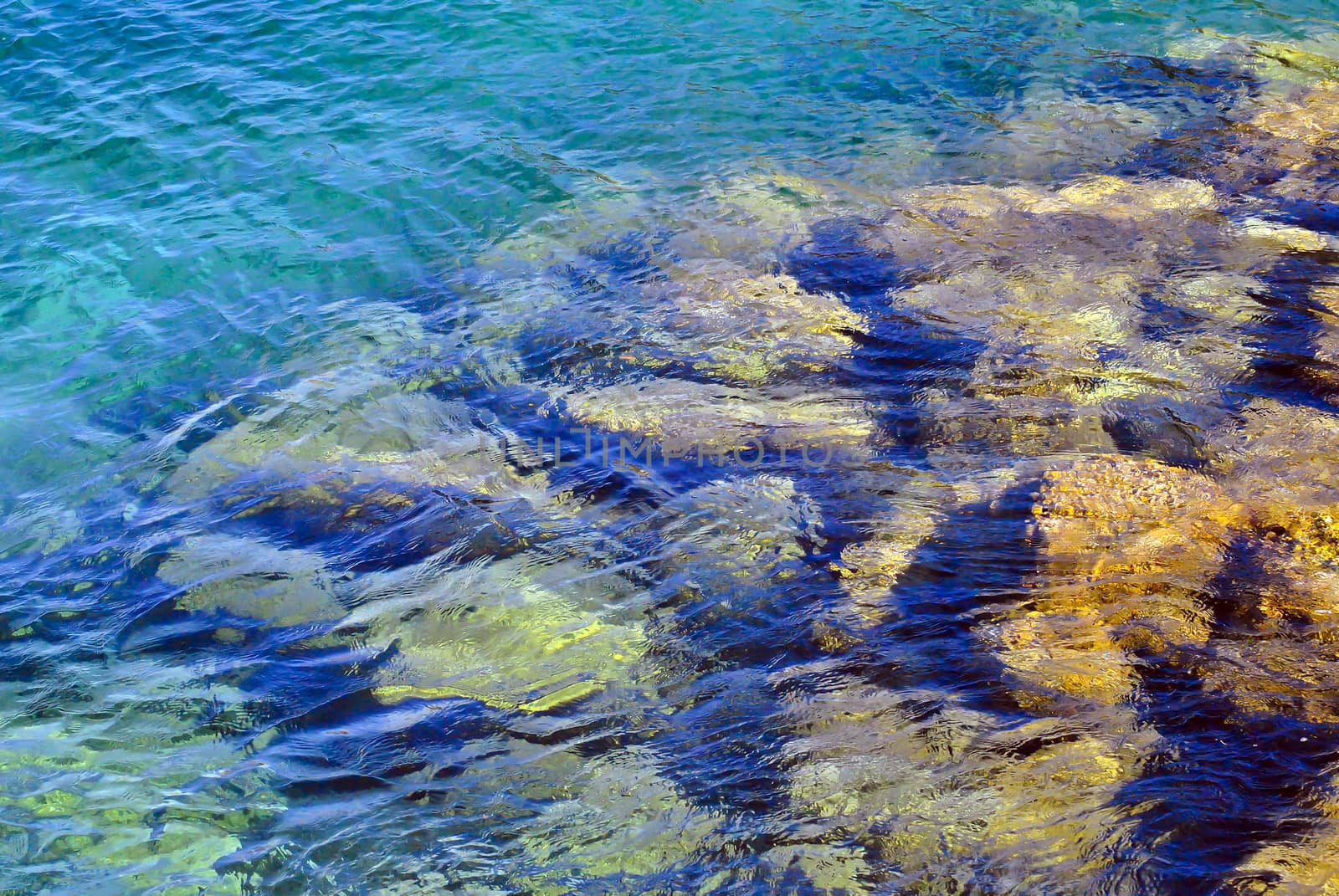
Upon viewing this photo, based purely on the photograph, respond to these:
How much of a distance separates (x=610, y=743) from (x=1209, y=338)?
438 cm

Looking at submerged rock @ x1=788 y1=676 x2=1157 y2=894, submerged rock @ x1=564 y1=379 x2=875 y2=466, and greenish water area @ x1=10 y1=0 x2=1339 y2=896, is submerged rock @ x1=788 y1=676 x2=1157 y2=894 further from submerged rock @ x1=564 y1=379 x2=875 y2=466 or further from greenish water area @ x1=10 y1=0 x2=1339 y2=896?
submerged rock @ x1=564 y1=379 x2=875 y2=466

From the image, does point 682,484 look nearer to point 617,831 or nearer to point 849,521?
point 849,521

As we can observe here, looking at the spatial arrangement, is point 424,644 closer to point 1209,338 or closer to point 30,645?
point 30,645

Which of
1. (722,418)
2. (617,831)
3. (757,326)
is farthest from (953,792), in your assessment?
(757,326)

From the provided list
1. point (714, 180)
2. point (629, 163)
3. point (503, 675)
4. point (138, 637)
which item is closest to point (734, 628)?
point (503, 675)

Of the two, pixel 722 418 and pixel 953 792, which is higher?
pixel 722 418

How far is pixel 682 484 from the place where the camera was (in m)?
5.05

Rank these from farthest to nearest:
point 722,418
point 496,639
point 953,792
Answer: point 722,418
point 496,639
point 953,792

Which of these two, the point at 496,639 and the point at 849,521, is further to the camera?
the point at 849,521

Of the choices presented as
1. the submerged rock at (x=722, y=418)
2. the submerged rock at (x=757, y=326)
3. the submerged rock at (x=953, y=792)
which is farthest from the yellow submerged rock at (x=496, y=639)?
the submerged rock at (x=757, y=326)

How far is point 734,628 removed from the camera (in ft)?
13.7

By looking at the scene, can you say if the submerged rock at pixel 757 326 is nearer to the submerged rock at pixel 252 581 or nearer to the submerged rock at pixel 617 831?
the submerged rock at pixel 252 581

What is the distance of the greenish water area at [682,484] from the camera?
11.4 feet

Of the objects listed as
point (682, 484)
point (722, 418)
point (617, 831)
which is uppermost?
point (722, 418)
